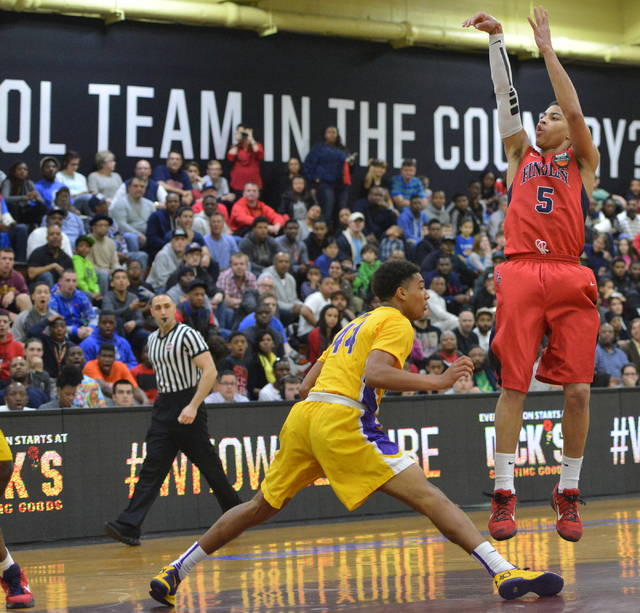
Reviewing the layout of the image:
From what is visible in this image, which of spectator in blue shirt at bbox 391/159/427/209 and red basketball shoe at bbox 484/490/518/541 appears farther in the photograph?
spectator in blue shirt at bbox 391/159/427/209

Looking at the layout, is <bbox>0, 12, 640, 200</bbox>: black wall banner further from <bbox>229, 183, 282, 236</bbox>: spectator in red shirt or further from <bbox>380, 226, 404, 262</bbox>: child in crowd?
<bbox>380, 226, 404, 262</bbox>: child in crowd

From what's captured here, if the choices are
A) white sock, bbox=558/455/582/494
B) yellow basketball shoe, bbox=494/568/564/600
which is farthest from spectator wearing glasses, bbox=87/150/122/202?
yellow basketball shoe, bbox=494/568/564/600

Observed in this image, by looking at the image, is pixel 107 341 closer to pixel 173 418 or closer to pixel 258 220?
pixel 173 418

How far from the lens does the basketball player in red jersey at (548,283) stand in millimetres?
6039

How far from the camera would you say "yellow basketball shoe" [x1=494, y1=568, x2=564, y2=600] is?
5410 mm

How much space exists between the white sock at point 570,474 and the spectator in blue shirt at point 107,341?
287 inches

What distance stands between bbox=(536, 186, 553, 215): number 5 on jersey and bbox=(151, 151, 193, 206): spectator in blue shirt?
36.6 ft

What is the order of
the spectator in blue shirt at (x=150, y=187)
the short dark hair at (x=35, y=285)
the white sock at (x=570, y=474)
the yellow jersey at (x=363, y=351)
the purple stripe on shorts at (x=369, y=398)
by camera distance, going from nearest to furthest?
the yellow jersey at (x=363, y=351) → the purple stripe on shorts at (x=369, y=398) → the white sock at (x=570, y=474) → the short dark hair at (x=35, y=285) → the spectator in blue shirt at (x=150, y=187)

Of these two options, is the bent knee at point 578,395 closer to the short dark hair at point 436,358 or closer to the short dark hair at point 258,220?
the short dark hair at point 436,358

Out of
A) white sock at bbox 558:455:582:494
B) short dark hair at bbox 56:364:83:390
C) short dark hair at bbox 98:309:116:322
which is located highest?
short dark hair at bbox 98:309:116:322

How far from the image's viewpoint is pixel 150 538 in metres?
10.2

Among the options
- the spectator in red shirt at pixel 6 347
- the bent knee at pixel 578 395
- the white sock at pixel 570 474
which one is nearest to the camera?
the bent knee at pixel 578 395

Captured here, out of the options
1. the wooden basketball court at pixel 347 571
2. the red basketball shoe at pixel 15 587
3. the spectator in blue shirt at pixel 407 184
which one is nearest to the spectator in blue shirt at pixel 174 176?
the spectator in blue shirt at pixel 407 184

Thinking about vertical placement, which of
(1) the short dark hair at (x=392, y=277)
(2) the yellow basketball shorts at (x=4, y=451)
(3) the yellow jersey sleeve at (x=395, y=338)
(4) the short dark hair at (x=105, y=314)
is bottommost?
(2) the yellow basketball shorts at (x=4, y=451)
